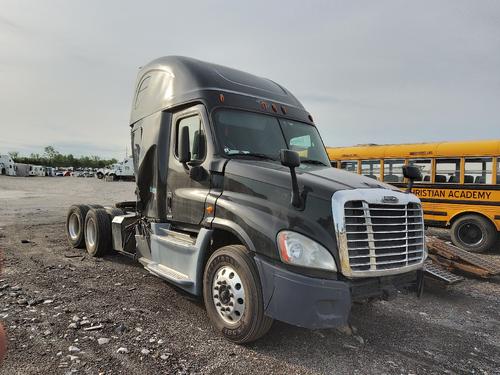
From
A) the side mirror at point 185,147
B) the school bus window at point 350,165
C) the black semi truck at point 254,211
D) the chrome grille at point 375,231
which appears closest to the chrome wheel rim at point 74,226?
the black semi truck at point 254,211

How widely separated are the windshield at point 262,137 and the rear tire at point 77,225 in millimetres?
4909

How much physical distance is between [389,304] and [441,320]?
0.71 m

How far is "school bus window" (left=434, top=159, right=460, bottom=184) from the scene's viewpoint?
405 inches

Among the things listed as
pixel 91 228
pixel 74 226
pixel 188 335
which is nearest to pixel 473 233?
pixel 188 335

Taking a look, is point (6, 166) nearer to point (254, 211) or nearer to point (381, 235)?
point (254, 211)

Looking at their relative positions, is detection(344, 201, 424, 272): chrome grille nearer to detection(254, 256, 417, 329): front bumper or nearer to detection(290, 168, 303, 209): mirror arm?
detection(254, 256, 417, 329): front bumper

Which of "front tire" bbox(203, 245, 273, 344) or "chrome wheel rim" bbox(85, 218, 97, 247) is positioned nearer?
"front tire" bbox(203, 245, 273, 344)

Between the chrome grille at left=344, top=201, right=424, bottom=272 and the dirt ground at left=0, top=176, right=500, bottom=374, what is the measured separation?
3.20 feet

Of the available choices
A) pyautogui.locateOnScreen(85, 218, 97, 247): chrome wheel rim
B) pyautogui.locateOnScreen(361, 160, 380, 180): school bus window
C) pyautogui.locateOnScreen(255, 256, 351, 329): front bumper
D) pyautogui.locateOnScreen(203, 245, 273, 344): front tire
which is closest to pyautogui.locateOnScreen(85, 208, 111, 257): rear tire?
pyautogui.locateOnScreen(85, 218, 97, 247): chrome wheel rim

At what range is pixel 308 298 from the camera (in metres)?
3.50

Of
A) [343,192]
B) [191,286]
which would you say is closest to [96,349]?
[191,286]

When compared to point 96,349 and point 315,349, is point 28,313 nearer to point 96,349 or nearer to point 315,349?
point 96,349

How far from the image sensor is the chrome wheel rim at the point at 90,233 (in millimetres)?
7649

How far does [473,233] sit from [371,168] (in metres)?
3.36
